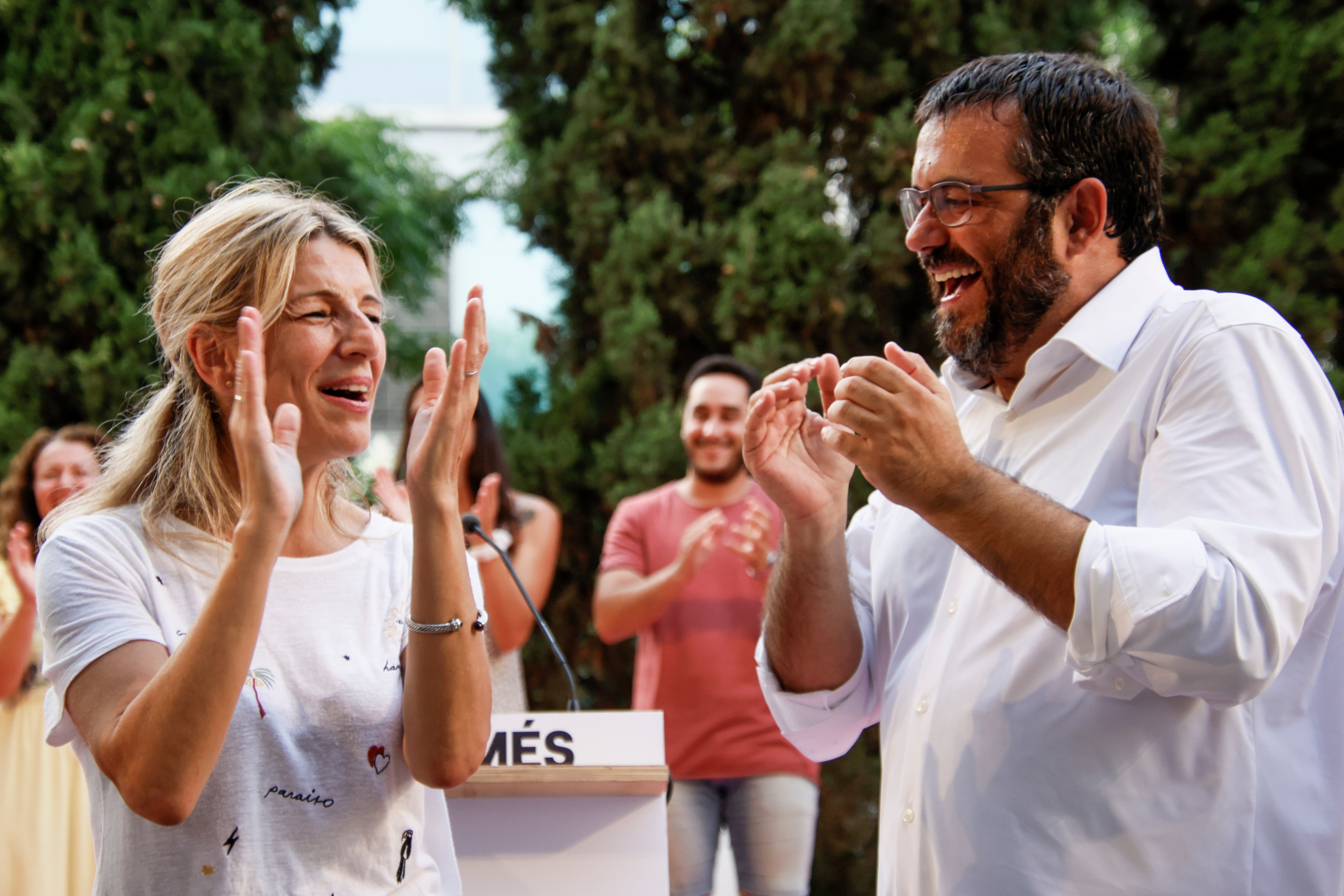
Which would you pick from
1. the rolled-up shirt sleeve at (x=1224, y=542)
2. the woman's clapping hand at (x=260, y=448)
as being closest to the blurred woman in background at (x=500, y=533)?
the woman's clapping hand at (x=260, y=448)

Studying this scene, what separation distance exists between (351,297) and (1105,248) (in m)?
1.36

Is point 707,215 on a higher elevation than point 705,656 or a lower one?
higher

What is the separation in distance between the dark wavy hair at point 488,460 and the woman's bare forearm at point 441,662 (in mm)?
2134

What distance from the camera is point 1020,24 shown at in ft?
16.6

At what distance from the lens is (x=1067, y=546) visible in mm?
1399

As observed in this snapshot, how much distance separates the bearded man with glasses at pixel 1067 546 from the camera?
1364 mm

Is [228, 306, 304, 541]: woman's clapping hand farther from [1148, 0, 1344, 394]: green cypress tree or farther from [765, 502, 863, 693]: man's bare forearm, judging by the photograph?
[1148, 0, 1344, 394]: green cypress tree

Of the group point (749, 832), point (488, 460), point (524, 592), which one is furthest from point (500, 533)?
point (524, 592)

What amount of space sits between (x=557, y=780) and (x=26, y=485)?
278 centimetres

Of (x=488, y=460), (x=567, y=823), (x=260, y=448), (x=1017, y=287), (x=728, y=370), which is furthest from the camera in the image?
(x=728, y=370)

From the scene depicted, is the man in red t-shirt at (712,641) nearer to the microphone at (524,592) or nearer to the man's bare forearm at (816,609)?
the microphone at (524,592)

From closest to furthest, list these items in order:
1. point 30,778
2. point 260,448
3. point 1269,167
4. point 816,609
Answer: point 260,448
point 816,609
point 30,778
point 1269,167

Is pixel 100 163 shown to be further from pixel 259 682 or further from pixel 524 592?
pixel 259 682

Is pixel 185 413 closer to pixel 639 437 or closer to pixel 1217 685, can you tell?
pixel 1217 685
